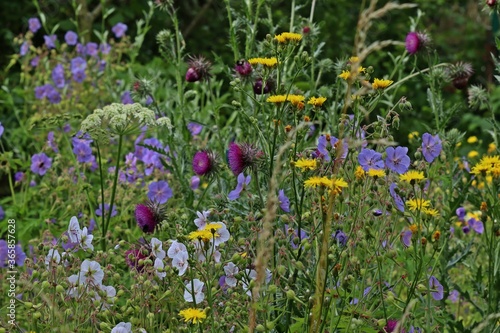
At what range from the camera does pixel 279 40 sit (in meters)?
2.14

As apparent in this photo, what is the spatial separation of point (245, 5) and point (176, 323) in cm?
152

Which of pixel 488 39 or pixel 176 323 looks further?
pixel 488 39

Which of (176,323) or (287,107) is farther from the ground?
(287,107)

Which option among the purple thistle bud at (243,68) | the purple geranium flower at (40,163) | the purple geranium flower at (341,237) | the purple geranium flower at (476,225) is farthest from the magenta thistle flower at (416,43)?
the purple geranium flower at (40,163)

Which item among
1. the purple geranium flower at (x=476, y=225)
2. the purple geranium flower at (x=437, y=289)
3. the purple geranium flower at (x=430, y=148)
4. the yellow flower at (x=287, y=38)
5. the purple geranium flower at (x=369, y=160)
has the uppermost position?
the yellow flower at (x=287, y=38)

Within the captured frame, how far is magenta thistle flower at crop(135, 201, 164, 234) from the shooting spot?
2.43 meters

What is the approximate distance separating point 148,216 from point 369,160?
65 cm

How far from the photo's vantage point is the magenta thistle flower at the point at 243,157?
2303 millimetres

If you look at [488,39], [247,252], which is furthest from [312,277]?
[488,39]

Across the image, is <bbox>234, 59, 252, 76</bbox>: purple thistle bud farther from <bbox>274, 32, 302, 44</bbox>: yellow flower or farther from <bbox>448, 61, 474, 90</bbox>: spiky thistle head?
<bbox>448, 61, 474, 90</bbox>: spiky thistle head

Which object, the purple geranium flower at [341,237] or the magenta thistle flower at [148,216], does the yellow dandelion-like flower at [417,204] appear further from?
the magenta thistle flower at [148,216]

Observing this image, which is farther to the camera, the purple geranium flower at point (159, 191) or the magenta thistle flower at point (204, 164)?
the purple geranium flower at point (159, 191)

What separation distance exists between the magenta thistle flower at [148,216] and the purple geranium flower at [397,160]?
2.15 feet

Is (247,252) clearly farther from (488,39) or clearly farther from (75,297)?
(488,39)
